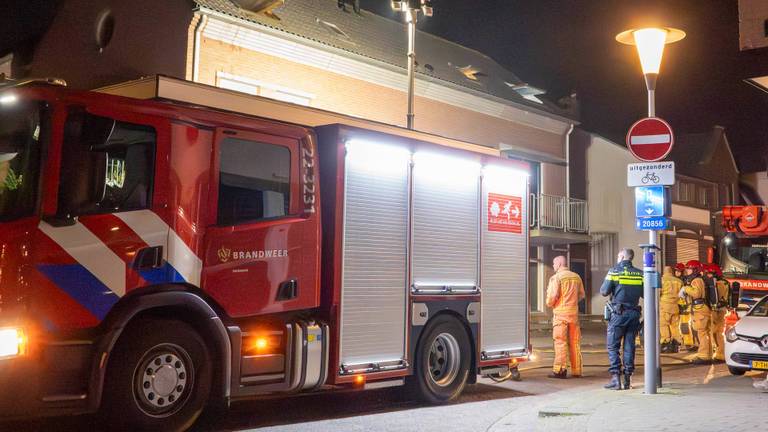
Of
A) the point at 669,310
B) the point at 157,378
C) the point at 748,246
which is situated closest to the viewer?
the point at 157,378

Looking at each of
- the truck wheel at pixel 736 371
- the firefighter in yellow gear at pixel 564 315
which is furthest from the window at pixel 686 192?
the firefighter in yellow gear at pixel 564 315

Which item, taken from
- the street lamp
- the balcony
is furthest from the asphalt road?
the balcony

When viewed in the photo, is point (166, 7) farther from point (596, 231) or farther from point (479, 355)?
point (596, 231)

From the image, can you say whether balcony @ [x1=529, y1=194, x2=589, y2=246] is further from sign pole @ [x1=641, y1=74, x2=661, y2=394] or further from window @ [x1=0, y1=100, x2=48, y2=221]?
window @ [x1=0, y1=100, x2=48, y2=221]

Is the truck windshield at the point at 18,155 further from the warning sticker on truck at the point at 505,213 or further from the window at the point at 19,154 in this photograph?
the warning sticker on truck at the point at 505,213

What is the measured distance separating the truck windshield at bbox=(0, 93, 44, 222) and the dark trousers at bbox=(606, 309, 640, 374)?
7053 mm

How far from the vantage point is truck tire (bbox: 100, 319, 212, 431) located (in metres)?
6.33

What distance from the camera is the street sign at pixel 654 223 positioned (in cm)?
982

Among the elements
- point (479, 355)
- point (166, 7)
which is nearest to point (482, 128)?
point (166, 7)

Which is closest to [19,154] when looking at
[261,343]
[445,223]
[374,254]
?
[261,343]

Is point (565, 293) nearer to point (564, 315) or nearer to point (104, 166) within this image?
point (564, 315)

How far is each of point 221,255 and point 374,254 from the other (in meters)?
1.85

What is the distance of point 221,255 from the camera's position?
277 inches

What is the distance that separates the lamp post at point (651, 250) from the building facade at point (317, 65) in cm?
1007
